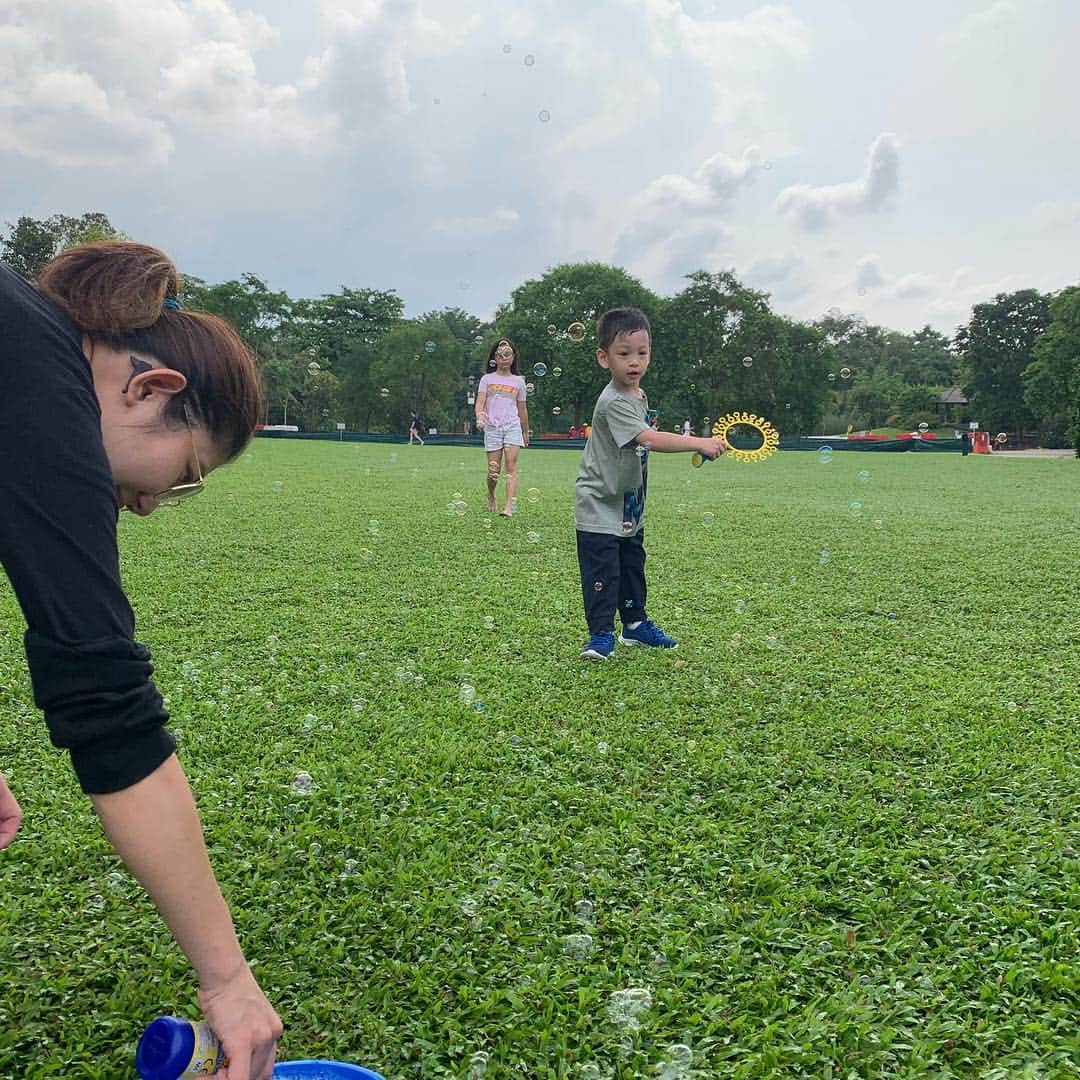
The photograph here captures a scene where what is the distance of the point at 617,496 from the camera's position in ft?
12.8

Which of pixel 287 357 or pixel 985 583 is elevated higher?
pixel 287 357

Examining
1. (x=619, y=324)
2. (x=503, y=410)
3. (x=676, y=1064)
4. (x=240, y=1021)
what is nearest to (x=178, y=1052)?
(x=240, y=1021)

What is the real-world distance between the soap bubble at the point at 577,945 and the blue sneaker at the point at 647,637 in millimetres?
2234

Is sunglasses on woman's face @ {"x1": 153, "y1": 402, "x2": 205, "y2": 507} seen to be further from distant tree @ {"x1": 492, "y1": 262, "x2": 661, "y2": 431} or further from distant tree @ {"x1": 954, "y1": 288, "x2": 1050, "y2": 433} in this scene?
distant tree @ {"x1": 954, "y1": 288, "x2": 1050, "y2": 433}

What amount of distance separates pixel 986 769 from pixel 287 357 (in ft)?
191

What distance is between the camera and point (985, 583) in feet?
17.9

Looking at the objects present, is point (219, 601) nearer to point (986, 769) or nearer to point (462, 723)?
point (462, 723)

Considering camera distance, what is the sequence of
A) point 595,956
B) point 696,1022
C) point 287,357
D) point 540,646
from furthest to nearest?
point 287,357 → point 540,646 → point 595,956 → point 696,1022

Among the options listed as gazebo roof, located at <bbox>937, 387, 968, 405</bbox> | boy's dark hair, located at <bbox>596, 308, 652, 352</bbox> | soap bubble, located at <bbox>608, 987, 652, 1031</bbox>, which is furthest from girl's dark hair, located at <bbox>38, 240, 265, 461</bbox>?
gazebo roof, located at <bbox>937, 387, 968, 405</bbox>

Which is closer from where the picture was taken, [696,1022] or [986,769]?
[696,1022]

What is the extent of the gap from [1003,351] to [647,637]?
2236 inches

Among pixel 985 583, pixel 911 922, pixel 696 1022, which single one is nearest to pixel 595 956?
pixel 696 1022

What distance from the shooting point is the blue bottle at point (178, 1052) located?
101 cm

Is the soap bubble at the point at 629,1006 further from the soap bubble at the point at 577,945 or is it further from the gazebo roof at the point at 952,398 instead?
the gazebo roof at the point at 952,398
